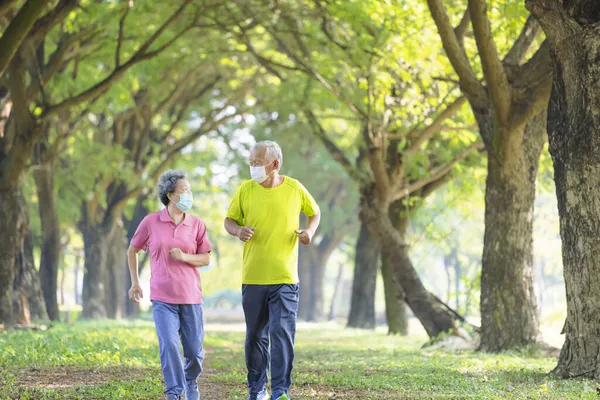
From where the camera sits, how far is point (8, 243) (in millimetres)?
17125

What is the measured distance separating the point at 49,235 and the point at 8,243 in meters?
5.45

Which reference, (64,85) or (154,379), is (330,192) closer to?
(64,85)

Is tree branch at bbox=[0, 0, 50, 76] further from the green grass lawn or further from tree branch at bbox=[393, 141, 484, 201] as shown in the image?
tree branch at bbox=[393, 141, 484, 201]

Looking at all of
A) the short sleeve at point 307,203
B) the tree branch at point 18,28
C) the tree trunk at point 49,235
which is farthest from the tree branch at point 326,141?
the short sleeve at point 307,203

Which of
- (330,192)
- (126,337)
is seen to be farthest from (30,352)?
(330,192)

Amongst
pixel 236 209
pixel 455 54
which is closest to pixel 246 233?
pixel 236 209

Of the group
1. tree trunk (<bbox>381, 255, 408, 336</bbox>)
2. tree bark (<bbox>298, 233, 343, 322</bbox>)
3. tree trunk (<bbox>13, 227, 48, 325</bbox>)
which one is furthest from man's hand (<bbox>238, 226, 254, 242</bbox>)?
tree bark (<bbox>298, 233, 343, 322</bbox>)

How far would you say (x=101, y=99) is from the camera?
2222cm

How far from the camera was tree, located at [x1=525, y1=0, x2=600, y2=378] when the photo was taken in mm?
9148

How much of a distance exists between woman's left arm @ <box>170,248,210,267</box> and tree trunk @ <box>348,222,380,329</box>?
19353mm

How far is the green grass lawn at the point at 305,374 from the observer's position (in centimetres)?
814

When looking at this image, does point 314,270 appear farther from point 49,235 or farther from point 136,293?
point 136,293

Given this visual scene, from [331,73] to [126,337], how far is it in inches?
291

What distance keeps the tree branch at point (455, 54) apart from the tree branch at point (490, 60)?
1.39 feet
